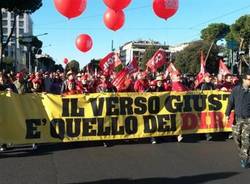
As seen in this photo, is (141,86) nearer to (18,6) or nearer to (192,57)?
(18,6)

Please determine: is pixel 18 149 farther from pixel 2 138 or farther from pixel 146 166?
pixel 146 166

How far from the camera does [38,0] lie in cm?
3609

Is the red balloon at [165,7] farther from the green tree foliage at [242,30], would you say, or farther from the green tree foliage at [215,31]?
the green tree foliage at [215,31]

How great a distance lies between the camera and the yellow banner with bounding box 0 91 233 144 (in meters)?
11.9

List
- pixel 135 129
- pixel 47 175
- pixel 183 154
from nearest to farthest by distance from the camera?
pixel 47 175 < pixel 183 154 < pixel 135 129

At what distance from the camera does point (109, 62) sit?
66.5 ft

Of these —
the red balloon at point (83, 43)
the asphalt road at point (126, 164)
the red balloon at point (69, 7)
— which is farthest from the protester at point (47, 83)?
the asphalt road at point (126, 164)

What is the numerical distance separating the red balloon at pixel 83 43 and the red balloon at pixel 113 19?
5191 mm

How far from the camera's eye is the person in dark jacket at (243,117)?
9.77m

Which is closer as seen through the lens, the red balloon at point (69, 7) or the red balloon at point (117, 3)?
the red balloon at point (69, 7)

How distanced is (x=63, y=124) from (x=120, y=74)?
3.49 metres

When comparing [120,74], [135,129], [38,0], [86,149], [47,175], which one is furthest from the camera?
[38,0]

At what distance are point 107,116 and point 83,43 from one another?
10368 millimetres

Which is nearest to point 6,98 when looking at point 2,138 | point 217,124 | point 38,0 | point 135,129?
point 2,138
